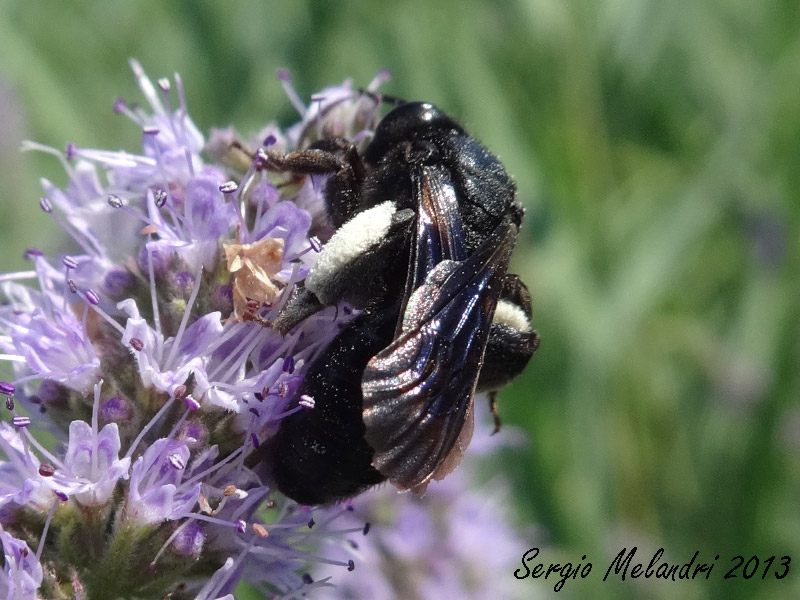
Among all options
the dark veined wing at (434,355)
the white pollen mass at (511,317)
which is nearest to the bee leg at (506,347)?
the white pollen mass at (511,317)

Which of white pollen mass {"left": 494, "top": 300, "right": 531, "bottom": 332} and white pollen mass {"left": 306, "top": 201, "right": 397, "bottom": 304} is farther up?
white pollen mass {"left": 306, "top": 201, "right": 397, "bottom": 304}

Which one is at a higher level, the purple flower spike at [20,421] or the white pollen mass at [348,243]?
the white pollen mass at [348,243]

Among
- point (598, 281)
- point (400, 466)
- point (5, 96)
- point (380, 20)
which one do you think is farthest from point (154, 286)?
point (5, 96)

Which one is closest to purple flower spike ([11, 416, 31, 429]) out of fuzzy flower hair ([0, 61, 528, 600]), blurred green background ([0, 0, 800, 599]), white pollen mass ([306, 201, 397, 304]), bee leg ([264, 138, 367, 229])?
fuzzy flower hair ([0, 61, 528, 600])

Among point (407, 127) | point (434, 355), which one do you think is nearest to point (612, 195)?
point (407, 127)

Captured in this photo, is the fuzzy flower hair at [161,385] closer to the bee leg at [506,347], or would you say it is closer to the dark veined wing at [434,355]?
the dark veined wing at [434,355]

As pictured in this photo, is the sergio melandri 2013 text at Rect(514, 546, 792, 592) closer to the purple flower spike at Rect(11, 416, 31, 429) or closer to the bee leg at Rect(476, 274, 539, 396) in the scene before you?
the bee leg at Rect(476, 274, 539, 396)

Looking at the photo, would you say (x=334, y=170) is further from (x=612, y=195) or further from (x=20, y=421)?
(x=612, y=195)
